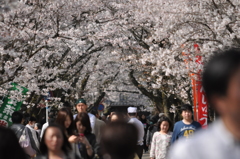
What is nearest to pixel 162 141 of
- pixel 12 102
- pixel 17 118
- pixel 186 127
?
pixel 186 127

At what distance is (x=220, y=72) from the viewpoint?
1.80 meters

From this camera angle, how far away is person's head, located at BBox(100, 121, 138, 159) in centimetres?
272

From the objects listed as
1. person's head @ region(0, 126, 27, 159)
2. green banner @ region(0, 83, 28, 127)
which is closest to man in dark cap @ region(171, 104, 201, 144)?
person's head @ region(0, 126, 27, 159)

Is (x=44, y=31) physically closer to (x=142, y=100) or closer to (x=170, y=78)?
(x=170, y=78)

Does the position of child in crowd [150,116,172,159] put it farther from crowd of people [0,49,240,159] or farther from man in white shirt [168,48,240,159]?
man in white shirt [168,48,240,159]

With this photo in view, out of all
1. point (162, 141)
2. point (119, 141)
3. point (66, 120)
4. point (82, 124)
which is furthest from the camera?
point (162, 141)

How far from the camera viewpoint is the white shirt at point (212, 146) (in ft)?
5.94

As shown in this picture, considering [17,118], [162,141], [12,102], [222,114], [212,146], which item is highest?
[222,114]

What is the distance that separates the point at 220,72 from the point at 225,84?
0.05 meters

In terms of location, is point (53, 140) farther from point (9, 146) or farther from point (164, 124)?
point (164, 124)

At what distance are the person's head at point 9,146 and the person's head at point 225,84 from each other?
149 centimetres

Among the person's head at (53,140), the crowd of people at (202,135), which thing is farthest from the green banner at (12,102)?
the person's head at (53,140)

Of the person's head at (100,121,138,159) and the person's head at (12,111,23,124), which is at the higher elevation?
the person's head at (100,121,138,159)

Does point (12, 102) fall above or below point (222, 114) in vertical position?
below
